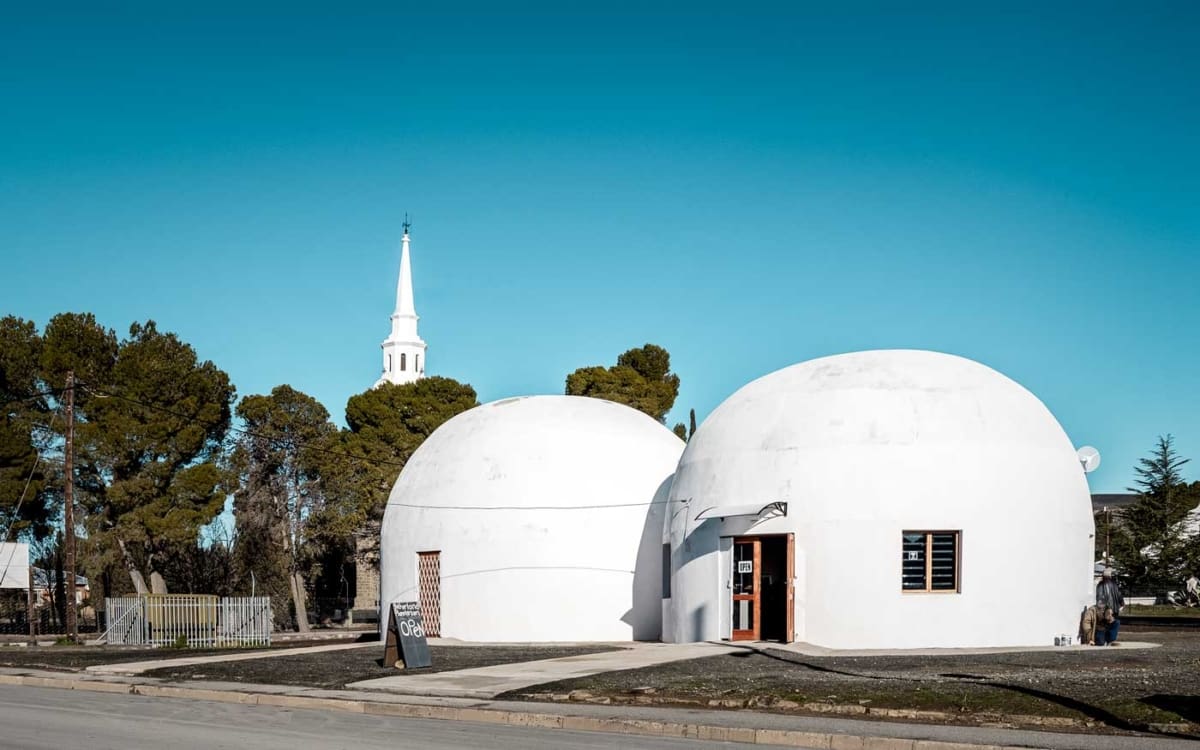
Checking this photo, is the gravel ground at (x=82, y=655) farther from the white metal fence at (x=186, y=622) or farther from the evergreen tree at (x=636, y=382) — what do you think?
the evergreen tree at (x=636, y=382)

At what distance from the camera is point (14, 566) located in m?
39.5

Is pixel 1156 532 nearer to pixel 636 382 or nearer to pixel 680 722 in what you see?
pixel 636 382

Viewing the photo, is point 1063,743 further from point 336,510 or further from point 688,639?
point 336,510

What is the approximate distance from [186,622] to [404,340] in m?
44.5

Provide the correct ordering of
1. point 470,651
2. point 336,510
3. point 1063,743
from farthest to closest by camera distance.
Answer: point 336,510, point 470,651, point 1063,743

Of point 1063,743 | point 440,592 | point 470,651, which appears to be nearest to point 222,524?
point 440,592

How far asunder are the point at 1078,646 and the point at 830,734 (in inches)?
506

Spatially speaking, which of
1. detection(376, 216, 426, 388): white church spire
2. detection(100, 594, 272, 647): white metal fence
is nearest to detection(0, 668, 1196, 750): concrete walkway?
detection(100, 594, 272, 647): white metal fence

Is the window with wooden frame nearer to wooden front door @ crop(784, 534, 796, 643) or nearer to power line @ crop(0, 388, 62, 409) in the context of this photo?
wooden front door @ crop(784, 534, 796, 643)

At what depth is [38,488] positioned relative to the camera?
46.2 metres

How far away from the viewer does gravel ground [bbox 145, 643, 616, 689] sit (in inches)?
730

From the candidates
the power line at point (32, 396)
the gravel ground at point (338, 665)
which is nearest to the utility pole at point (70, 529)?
the power line at point (32, 396)

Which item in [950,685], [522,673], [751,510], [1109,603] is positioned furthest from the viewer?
[751,510]

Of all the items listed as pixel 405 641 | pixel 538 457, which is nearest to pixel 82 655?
pixel 405 641
